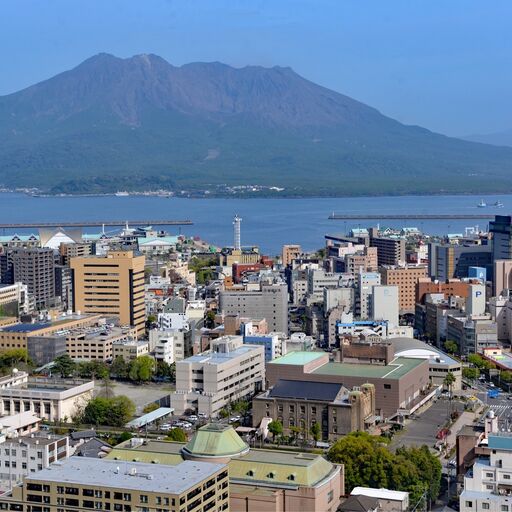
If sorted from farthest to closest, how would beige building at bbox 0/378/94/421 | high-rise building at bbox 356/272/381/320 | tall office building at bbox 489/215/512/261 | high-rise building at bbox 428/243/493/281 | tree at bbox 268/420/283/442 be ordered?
1. high-rise building at bbox 428/243/493/281
2. tall office building at bbox 489/215/512/261
3. high-rise building at bbox 356/272/381/320
4. beige building at bbox 0/378/94/421
5. tree at bbox 268/420/283/442

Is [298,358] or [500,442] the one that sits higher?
[500,442]

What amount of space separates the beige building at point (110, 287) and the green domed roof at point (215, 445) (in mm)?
9502

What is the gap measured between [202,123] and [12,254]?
70178 millimetres

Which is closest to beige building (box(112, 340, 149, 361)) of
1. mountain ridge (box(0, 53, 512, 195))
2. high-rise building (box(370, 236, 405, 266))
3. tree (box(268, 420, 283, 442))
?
tree (box(268, 420, 283, 442))

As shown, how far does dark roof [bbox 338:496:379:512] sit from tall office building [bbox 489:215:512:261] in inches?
584

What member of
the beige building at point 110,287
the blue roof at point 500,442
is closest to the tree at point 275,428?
the blue roof at point 500,442

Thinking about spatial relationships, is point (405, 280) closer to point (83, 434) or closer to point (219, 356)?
point (219, 356)

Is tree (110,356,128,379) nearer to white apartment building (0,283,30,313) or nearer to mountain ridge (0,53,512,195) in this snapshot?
white apartment building (0,283,30,313)

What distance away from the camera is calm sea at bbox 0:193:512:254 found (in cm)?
4219

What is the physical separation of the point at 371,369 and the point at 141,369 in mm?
3279

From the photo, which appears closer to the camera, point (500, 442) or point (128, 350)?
point (500, 442)

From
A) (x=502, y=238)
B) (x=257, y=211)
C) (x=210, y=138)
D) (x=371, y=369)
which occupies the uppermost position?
(x=210, y=138)

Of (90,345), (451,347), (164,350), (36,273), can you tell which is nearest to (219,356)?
(164,350)

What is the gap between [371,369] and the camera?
13492mm
